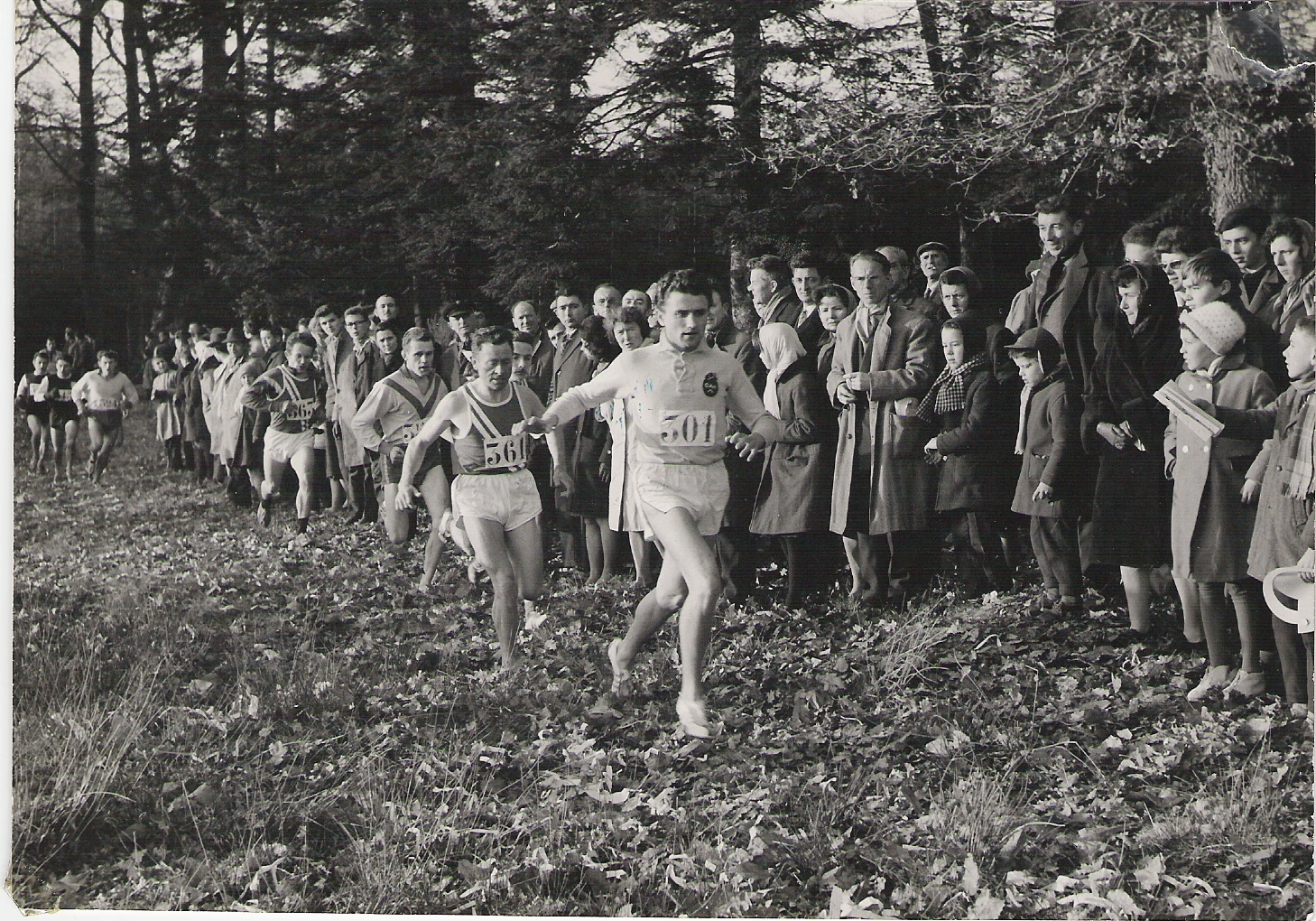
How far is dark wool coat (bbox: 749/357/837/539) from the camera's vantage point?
4859mm

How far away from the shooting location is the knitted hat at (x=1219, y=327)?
438cm

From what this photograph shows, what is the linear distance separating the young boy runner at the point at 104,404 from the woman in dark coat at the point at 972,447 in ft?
11.1

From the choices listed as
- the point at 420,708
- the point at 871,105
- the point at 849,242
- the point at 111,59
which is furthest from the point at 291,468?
the point at 871,105

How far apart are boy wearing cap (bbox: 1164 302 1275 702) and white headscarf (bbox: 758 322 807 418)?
1.44 metres

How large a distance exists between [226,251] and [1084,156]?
350 cm

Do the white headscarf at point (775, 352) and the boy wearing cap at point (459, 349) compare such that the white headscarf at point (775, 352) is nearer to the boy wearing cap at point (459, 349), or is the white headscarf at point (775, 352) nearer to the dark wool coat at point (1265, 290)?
the boy wearing cap at point (459, 349)

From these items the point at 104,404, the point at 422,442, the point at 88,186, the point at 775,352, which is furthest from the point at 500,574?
the point at 88,186

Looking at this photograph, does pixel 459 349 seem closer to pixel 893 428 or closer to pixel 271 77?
pixel 271 77

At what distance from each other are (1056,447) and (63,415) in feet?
13.3

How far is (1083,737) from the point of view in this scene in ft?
14.4

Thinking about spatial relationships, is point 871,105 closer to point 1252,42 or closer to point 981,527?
point 1252,42

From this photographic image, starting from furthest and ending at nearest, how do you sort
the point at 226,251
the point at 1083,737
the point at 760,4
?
the point at 226,251, the point at 760,4, the point at 1083,737

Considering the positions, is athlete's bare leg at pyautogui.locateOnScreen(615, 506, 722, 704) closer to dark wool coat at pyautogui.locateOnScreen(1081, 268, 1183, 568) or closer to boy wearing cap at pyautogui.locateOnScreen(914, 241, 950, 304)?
boy wearing cap at pyautogui.locateOnScreen(914, 241, 950, 304)

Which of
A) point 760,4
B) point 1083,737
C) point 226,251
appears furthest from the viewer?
point 226,251
